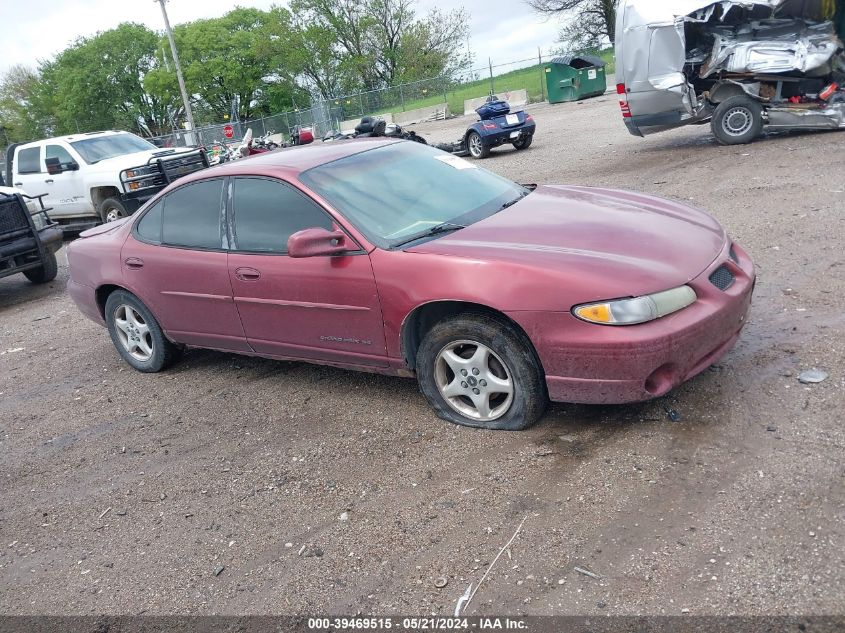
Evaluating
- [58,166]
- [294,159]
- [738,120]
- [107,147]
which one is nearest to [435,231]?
[294,159]

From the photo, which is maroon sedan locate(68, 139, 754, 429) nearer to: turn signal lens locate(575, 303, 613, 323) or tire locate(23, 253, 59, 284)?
turn signal lens locate(575, 303, 613, 323)

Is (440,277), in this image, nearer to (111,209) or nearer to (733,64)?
(733,64)

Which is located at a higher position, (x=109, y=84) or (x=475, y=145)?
(x=109, y=84)

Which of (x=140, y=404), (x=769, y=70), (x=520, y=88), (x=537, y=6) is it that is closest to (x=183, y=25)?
(x=537, y=6)

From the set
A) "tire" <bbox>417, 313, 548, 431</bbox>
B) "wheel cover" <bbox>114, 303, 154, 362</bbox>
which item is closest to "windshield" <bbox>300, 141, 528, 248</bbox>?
Result: "tire" <bbox>417, 313, 548, 431</bbox>

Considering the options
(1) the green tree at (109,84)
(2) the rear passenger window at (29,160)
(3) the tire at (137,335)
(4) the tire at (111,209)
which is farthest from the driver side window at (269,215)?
(1) the green tree at (109,84)

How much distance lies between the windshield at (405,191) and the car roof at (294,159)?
0.08 meters

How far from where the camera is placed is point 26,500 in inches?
174

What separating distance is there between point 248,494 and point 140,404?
75.9 inches

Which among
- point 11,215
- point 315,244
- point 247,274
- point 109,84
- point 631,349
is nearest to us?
point 631,349

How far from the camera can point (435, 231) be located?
448 centimetres

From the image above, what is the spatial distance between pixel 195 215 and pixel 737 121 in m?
10.2

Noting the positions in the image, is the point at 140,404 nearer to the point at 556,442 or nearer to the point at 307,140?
the point at 556,442

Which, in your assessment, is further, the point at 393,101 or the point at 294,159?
Answer: the point at 393,101
